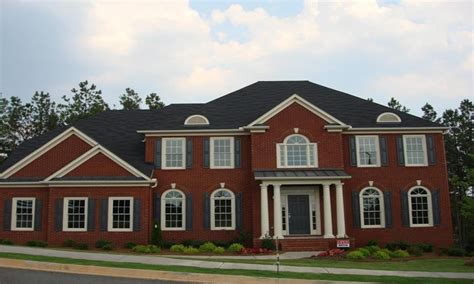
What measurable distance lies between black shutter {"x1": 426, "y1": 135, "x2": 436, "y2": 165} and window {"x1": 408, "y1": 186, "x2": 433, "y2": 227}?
163 centimetres

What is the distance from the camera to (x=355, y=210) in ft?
87.5

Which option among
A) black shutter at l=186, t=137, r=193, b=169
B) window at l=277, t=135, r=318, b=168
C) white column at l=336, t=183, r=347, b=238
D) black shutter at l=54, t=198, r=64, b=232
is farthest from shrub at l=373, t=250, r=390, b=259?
black shutter at l=54, t=198, r=64, b=232

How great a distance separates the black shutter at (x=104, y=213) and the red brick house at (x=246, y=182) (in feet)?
0.17

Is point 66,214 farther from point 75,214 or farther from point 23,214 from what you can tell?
point 23,214

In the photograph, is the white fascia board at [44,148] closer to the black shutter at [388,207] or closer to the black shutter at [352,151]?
the black shutter at [352,151]

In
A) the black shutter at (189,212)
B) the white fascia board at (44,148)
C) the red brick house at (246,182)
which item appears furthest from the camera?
Result: the black shutter at (189,212)

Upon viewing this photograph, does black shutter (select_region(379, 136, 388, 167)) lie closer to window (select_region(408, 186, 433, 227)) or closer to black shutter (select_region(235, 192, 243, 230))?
window (select_region(408, 186, 433, 227))

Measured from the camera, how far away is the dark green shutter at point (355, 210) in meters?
26.5

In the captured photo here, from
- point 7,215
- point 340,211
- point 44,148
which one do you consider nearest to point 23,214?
point 7,215

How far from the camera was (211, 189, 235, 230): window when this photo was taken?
26531mm

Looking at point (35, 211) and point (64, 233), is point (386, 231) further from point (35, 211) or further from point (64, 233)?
point (35, 211)

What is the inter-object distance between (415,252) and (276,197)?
7.33m

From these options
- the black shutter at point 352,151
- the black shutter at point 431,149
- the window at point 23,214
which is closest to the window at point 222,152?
the black shutter at point 352,151

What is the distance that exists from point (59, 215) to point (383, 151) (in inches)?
692
